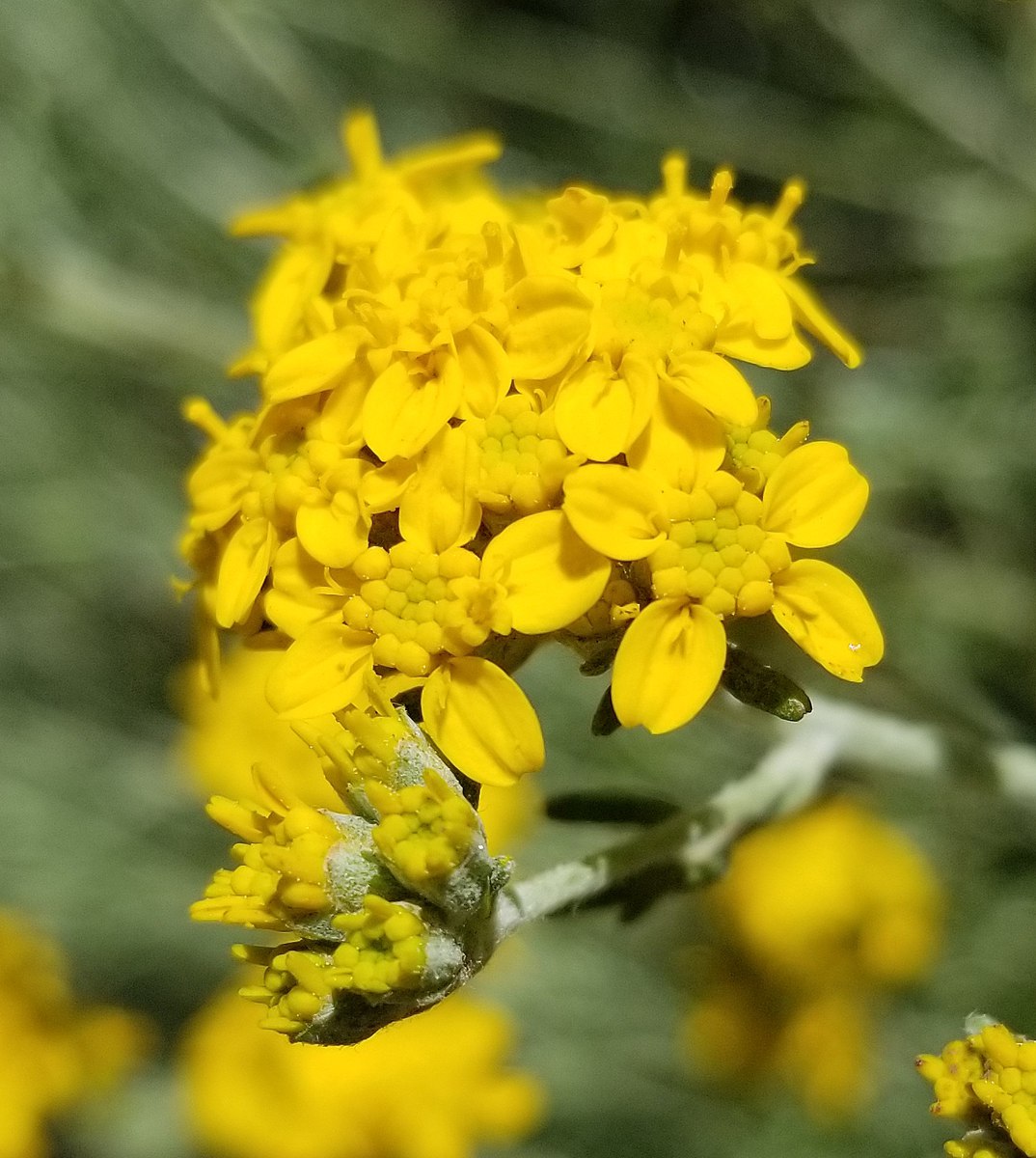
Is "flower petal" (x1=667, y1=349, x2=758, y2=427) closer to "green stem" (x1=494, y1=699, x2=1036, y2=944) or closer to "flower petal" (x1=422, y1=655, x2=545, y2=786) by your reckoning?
"flower petal" (x1=422, y1=655, x2=545, y2=786)

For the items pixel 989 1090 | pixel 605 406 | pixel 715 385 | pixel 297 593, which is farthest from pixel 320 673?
pixel 989 1090

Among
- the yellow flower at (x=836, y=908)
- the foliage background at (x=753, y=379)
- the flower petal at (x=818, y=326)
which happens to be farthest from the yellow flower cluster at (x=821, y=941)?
the flower petal at (x=818, y=326)

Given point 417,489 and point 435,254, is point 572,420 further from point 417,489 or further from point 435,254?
point 435,254

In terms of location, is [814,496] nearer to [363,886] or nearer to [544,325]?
[544,325]

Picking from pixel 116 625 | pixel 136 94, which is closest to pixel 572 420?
pixel 136 94

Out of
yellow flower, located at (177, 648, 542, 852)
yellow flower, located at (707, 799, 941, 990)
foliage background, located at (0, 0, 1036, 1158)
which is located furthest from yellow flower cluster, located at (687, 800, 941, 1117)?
yellow flower, located at (177, 648, 542, 852)

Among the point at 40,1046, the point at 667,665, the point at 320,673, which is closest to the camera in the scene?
the point at 667,665

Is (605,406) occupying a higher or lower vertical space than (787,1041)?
higher

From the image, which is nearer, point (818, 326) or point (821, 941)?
point (818, 326)
